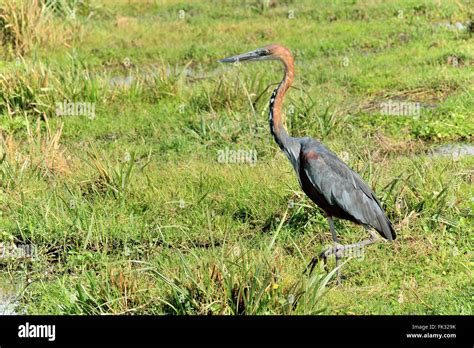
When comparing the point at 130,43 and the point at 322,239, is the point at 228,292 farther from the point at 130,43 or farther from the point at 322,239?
the point at 130,43

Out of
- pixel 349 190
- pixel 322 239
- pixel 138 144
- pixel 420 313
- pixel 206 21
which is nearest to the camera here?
pixel 420 313

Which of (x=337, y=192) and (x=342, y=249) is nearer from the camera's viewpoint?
(x=342, y=249)

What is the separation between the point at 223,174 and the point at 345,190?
6.16 feet

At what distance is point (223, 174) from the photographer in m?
9.84

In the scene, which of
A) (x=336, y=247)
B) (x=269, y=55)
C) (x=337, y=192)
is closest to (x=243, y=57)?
(x=269, y=55)

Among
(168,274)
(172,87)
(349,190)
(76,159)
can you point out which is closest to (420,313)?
(349,190)

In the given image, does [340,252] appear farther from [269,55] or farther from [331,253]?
[269,55]

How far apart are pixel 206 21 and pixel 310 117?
18.5 feet

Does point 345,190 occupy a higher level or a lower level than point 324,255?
higher

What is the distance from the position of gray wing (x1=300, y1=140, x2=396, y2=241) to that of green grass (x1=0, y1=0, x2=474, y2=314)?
15.6 inches

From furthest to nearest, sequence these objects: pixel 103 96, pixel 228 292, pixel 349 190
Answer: pixel 103 96, pixel 349 190, pixel 228 292

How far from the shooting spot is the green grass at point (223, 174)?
7.53m

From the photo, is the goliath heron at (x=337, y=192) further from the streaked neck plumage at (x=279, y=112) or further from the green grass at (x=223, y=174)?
the green grass at (x=223, y=174)

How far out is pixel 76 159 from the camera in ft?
34.3
